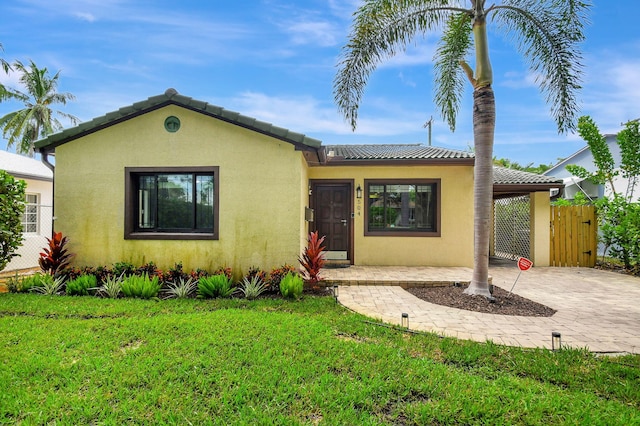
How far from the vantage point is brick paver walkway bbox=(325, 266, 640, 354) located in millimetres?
4242

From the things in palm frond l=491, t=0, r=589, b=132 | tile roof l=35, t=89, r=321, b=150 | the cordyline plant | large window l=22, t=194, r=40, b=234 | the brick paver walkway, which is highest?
palm frond l=491, t=0, r=589, b=132

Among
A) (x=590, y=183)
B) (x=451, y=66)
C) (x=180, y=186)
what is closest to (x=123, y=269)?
(x=180, y=186)

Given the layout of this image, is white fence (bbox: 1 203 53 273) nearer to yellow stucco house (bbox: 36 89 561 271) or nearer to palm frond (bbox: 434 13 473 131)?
yellow stucco house (bbox: 36 89 561 271)

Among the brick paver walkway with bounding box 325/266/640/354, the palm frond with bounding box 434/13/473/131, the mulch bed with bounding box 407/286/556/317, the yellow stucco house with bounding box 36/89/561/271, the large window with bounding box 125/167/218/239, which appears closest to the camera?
the brick paver walkway with bounding box 325/266/640/354

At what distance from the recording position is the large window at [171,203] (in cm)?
718

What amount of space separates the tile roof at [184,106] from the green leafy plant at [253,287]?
9.99 feet

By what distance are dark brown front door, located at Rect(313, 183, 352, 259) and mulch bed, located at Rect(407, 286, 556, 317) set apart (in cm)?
316

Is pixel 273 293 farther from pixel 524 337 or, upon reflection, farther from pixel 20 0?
pixel 20 0

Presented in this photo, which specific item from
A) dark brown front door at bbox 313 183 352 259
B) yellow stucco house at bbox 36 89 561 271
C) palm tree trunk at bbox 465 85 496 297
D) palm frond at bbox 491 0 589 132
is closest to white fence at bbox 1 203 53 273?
yellow stucco house at bbox 36 89 561 271

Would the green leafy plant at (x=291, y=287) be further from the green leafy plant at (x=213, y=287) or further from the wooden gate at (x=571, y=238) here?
the wooden gate at (x=571, y=238)

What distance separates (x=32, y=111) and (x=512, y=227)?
32.0 meters

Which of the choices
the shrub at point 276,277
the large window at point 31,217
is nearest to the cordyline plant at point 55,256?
the large window at point 31,217

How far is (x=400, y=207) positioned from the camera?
9570 mm

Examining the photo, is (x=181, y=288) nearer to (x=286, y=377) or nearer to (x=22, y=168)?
(x=286, y=377)
